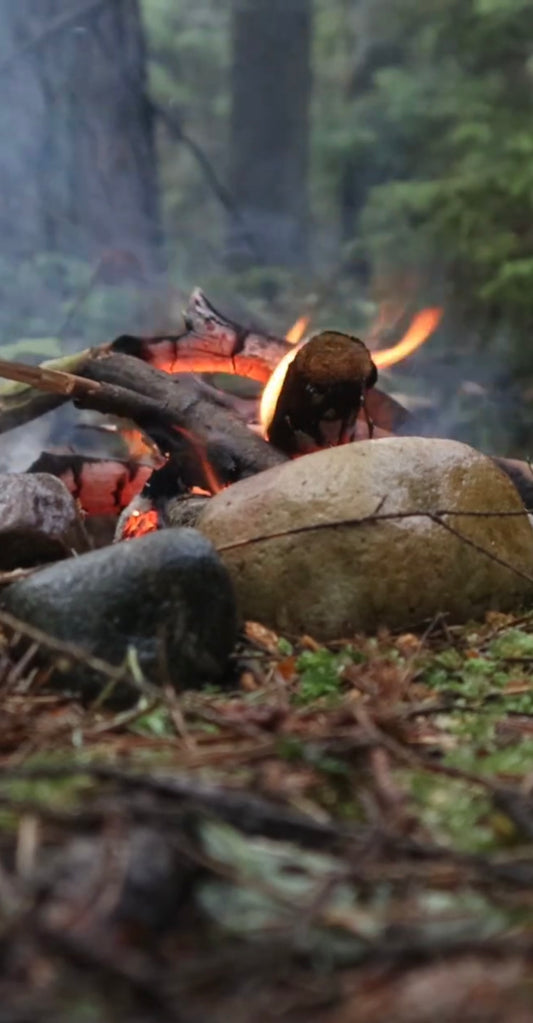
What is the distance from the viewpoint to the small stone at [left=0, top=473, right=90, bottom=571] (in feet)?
9.30

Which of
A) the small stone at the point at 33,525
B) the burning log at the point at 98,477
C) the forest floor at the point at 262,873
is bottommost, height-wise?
the burning log at the point at 98,477

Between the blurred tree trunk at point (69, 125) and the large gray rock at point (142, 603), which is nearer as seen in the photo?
the large gray rock at point (142, 603)

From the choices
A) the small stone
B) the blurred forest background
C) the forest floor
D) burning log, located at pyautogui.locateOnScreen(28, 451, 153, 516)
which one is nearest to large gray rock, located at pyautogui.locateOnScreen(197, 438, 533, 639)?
the small stone

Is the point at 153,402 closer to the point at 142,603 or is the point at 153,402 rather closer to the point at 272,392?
the point at 272,392

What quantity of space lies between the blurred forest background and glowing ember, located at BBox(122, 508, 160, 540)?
2.65 meters

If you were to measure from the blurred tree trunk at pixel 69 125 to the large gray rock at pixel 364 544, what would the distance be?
400 cm

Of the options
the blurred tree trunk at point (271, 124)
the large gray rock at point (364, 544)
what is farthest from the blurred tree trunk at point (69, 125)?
the large gray rock at point (364, 544)

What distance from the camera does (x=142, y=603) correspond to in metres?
2.05

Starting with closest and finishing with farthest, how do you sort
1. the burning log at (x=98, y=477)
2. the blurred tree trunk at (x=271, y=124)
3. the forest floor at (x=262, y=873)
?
the forest floor at (x=262, y=873) < the burning log at (x=98, y=477) < the blurred tree trunk at (x=271, y=124)

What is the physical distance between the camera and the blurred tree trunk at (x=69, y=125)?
6332 millimetres

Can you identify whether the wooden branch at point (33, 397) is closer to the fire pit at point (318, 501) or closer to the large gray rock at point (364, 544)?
the fire pit at point (318, 501)

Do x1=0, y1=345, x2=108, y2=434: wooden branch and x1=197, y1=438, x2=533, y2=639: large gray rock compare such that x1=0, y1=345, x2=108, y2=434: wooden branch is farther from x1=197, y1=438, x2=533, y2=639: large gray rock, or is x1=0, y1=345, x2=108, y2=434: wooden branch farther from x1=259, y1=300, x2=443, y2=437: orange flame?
x1=197, y1=438, x2=533, y2=639: large gray rock

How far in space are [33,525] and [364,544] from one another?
895mm

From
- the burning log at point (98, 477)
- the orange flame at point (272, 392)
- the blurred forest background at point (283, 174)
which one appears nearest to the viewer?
the orange flame at point (272, 392)
